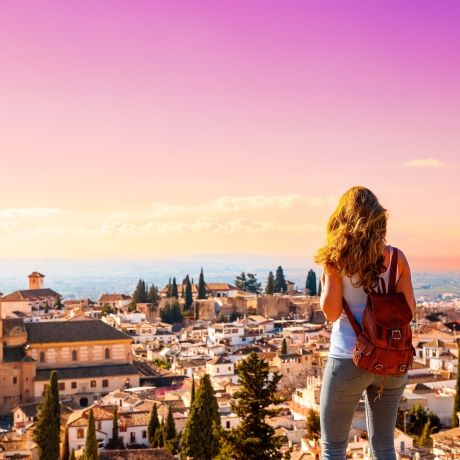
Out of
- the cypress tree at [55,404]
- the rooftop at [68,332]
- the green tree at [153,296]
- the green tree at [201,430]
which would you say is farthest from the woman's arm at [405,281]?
the green tree at [153,296]

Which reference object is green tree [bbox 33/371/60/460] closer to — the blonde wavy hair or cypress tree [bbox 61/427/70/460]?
cypress tree [bbox 61/427/70/460]

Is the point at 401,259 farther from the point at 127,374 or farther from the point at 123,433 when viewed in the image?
the point at 127,374

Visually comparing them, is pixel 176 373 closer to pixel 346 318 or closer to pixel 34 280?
pixel 34 280

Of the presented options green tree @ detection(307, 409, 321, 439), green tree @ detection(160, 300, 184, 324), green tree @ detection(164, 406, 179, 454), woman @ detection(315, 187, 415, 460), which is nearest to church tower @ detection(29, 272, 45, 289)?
green tree @ detection(160, 300, 184, 324)

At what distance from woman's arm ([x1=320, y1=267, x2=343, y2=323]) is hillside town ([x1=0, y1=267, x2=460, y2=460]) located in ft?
19.5

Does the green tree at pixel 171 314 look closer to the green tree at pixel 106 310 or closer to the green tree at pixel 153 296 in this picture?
the green tree at pixel 153 296

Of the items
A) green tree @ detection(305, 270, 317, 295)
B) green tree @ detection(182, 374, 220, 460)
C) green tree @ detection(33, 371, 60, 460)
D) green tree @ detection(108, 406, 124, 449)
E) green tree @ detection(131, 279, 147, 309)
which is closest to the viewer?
green tree @ detection(182, 374, 220, 460)

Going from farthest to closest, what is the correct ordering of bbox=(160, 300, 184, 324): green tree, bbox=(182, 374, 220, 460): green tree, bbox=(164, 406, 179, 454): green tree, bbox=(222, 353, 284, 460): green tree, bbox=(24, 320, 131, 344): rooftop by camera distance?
bbox=(160, 300, 184, 324): green tree, bbox=(24, 320, 131, 344): rooftop, bbox=(164, 406, 179, 454): green tree, bbox=(182, 374, 220, 460): green tree, bbox=(222, 353, 284, 460): green tree

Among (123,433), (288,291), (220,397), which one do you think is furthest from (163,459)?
(288,291)

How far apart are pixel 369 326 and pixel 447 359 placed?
37345 mm

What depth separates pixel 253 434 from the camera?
35.0 ft

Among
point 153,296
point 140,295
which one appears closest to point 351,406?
point 153,296

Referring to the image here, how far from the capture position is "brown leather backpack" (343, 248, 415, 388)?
2.79 meters

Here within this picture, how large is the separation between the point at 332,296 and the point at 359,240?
0.25 meters
